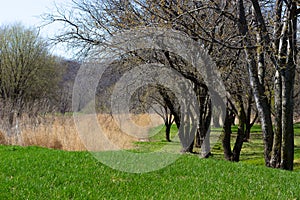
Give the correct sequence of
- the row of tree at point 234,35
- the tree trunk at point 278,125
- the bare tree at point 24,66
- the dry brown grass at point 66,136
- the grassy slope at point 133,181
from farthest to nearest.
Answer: the bare tree at point 24,66, the dry brown grass at point 66,136, the tree trunk at point 278,125, the row of tree at point 234,35, the grassy slope at point 133,181

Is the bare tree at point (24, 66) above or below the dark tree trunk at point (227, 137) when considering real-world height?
above

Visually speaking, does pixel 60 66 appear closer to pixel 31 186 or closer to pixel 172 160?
pixel 172 160

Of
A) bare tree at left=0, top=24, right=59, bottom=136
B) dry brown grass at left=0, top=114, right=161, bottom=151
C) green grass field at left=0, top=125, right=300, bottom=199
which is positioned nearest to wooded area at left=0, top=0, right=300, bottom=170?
dry brown grass at left=0, top=114, right=161, bottom=151

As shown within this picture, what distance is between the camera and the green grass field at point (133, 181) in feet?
14.8

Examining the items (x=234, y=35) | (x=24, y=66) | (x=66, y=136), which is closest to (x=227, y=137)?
(x=234, y=35)

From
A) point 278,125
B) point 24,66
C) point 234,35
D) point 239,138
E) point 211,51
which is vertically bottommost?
point 239,138

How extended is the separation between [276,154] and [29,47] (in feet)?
65.5

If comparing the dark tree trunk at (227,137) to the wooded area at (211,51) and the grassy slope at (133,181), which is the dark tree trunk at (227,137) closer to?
the wooded area at (211,51)

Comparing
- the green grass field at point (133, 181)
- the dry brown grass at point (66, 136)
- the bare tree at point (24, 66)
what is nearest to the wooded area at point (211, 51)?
the dry brown grass at point (66, 136)

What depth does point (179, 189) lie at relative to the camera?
485 cm

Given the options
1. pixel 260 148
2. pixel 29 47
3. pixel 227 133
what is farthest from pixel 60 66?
pixel 227 133

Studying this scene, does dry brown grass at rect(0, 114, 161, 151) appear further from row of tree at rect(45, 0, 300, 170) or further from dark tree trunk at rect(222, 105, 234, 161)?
dark tree trunk at rect(222, 105, 234, 161)

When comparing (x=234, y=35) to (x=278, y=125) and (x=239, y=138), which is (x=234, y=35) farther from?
(x=239, y=138)

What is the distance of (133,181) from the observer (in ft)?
17.1
